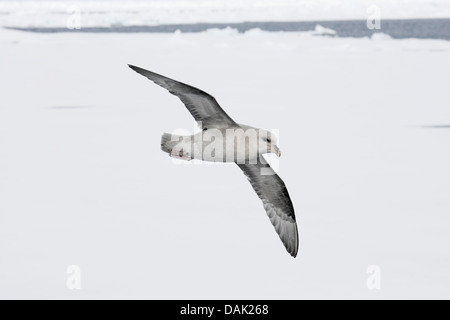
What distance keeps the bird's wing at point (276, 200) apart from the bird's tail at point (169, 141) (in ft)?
3.25

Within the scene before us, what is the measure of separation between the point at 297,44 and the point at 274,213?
14985 mm

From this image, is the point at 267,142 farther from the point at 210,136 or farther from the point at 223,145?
the point at 210,136

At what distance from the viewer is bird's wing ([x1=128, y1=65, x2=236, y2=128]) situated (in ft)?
24.1

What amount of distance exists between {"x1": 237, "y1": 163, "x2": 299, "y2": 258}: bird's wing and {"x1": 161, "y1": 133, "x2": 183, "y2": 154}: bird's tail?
99 centimetres

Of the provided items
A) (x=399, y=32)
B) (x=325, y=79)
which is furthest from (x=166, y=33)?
(x=325, y=79)

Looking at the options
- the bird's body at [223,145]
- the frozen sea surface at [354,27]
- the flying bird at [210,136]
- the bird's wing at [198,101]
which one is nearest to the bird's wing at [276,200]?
the flying bird at [210,136]

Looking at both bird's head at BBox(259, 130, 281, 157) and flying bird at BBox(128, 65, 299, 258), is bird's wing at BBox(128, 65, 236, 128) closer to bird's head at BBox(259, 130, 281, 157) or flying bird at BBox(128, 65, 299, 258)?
flying bird at BBox(128, 65, 299, 258)

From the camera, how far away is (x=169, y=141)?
309 inches

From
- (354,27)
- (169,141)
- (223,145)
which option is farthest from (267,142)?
(354,27)

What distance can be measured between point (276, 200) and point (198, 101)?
1673mm

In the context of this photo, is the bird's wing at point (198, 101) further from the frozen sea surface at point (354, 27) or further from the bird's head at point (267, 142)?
the frozen sea surface at point (354, 27)

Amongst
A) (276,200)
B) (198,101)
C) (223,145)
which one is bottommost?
(276,200)

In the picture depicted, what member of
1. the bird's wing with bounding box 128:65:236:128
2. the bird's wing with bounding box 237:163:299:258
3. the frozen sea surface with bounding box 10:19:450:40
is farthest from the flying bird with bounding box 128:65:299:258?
the frozen sea surface with bounding box 10:19:450:40

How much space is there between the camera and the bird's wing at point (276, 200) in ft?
27.8
